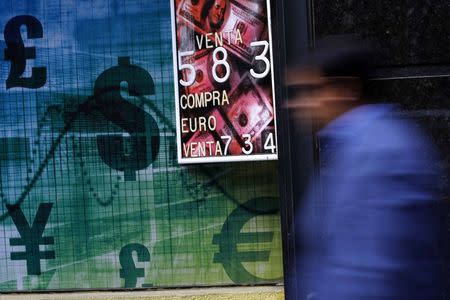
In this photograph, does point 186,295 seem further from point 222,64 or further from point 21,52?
point 21,52

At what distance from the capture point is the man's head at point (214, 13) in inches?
202

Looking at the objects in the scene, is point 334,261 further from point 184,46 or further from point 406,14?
point 184,46

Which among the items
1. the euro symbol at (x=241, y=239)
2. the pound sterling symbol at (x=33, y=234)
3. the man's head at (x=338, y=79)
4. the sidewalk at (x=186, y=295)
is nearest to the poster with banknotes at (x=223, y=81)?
the euro symbol at (x=241, y=239)

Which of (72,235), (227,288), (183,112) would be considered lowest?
(227,288)

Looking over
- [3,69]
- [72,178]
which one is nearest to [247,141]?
[72,178]

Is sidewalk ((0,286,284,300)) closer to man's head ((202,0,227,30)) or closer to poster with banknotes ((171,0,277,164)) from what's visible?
poster with banknotes ((171,0,277,164))

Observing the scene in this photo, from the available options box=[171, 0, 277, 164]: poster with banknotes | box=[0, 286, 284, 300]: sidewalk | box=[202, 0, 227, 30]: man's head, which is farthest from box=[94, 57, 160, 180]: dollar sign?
box=[0, 286, 284, 300]: sidewalk

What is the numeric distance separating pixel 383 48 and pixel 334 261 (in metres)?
2.14

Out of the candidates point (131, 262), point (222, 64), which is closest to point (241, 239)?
point (131, 262)

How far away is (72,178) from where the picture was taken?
17.9 ft

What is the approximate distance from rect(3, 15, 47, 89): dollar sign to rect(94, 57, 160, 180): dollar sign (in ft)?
1.52

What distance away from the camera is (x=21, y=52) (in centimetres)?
546

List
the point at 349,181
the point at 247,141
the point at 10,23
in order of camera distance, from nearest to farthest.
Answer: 1. the point at 349,181
2. the point at 247,141
3. the point at 10,23

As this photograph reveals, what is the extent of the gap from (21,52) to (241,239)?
2084 mm
